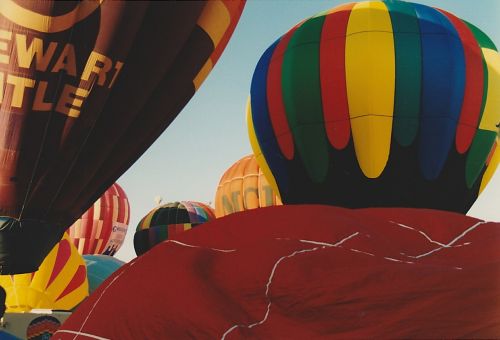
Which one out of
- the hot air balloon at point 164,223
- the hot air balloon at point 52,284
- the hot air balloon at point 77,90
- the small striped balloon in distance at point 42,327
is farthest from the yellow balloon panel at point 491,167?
the hot air balloon at point 164,223

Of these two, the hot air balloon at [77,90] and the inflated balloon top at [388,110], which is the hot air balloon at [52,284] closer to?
the hot air balloon at [77,90]

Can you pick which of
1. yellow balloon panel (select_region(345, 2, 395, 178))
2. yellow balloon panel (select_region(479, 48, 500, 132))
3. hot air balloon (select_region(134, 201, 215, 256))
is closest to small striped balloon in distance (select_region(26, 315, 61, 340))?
yellow balloon panel (select_region(345, 2, 395, 178))

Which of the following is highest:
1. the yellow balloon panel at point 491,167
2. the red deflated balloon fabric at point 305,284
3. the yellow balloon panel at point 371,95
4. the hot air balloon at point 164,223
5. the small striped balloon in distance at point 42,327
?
the yellow balloon panel at point 371,95

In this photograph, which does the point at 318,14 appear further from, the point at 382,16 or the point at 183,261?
the point at 183,261

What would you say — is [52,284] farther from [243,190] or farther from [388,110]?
[388,110]

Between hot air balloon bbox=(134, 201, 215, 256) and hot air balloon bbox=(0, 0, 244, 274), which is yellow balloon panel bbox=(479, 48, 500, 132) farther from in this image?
hot air balloon bbox=(134, 201, 215, 256)

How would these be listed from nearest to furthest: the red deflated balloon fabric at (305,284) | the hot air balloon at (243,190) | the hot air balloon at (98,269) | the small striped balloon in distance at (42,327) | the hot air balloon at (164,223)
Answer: the red deflated balloon fabric at (305,284) < the small striped balloon in distance at (42,327) < the hot air balloon at (243,190) < the hot air balloon at (98,269) < the hot air balloon at (164,223)
